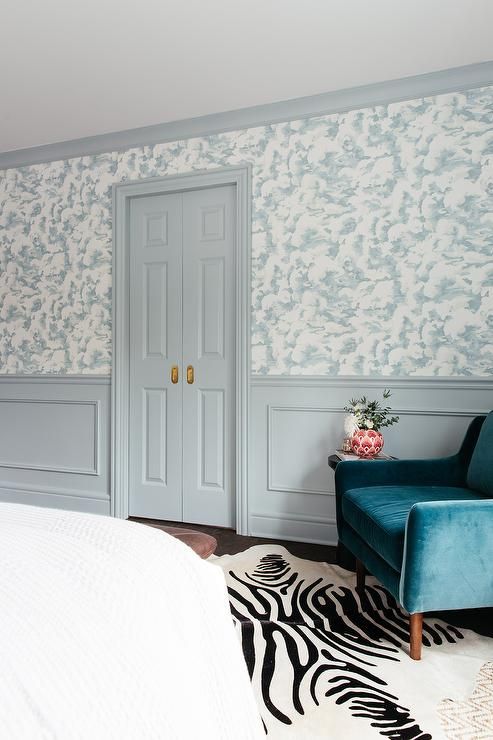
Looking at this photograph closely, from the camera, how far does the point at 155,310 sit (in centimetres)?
332

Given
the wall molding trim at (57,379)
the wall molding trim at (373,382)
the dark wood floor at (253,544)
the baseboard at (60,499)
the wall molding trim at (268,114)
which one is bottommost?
the dark wood floor at (253,544)

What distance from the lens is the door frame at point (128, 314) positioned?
3.04 meters

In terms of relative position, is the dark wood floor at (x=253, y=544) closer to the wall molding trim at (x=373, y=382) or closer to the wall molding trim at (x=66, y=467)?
the wall molding trim at (x=66, y=467)

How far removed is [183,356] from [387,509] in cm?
176

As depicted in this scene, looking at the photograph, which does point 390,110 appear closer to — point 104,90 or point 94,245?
point 104,90

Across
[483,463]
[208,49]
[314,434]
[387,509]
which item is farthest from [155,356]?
[483,463]

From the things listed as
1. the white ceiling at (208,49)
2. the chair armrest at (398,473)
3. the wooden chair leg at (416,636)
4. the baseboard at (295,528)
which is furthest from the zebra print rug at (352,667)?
the white ceiling at (208,49)

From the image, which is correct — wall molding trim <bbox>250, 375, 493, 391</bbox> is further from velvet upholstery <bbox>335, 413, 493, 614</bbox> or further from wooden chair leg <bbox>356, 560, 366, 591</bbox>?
wooden chair leg <bbox>356, 560, 366, 591</bbox>

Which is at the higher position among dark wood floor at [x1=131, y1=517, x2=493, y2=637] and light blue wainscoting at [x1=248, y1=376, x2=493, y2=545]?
light blue wainscoting at [x1=248, y1=376, x2=493, y2=545]

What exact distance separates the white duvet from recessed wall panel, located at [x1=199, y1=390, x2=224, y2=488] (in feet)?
7.46

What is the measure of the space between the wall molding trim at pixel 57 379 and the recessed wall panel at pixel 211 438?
70cm

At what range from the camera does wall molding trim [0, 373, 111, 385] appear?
11.1ft

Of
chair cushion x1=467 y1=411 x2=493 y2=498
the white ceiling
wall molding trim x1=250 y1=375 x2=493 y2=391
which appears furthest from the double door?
chair cushion x1=467 y1=411 x2=493 y2=498

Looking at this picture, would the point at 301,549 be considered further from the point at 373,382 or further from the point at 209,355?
the point at 209,355
